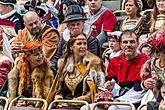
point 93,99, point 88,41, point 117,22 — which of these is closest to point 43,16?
point 117,22

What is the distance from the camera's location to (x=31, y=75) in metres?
10.0

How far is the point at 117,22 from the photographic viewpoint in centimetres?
1217

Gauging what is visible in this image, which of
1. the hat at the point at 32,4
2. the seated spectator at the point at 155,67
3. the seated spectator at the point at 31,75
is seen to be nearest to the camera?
the seated spectator at the point at 155,67

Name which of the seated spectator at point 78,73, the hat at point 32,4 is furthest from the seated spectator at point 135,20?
the hat at point 32,4

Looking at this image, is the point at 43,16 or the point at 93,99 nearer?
the point at 93,99

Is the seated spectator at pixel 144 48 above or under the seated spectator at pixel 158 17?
under

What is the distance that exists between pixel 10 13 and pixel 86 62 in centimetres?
317

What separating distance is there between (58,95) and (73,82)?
9.8 inches

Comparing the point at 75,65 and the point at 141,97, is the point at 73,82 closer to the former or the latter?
the point at 75,65

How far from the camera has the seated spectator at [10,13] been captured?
12656 millimetres

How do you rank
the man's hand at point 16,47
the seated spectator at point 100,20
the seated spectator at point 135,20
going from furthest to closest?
the seated spectator at point 100,20 < the seated spectator at point 135,20 < the man's hand at point 16,47

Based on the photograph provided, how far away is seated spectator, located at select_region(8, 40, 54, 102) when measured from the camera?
32.6 ft

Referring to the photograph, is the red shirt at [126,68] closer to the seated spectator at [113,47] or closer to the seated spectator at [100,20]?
the seated spectator at [113,47]

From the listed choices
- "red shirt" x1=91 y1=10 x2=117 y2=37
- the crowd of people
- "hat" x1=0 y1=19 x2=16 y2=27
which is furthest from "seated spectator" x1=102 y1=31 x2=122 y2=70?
"hat" x1=0 y1=19 x2=16 y2=27
